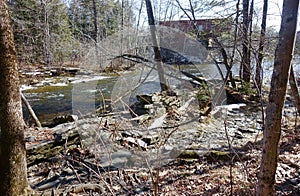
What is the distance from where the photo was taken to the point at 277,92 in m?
1.66

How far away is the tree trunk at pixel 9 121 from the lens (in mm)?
2135

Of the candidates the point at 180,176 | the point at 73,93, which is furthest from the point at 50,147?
the point at 73,93

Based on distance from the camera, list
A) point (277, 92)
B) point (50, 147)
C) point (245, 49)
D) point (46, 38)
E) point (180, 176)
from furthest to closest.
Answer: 1. point (46, 38)
2. point (245, 49)
3. point (50, 147)
4. point (180, 176)
5. point (277, 92)

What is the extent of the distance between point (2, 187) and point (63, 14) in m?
20.3

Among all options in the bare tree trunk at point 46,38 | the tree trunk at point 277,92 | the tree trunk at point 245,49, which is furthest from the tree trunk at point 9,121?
the bare tree trunk at point 46,38

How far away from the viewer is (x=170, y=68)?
962cm

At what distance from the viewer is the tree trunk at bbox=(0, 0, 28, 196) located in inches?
84.0

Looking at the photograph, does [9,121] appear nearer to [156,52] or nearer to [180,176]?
[180,176]

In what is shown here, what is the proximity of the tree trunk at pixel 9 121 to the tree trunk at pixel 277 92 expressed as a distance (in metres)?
2.21

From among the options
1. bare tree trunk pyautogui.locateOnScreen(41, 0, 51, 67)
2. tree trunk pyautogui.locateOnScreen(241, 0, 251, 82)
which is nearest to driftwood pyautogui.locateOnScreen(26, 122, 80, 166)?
tree trunk pyautogui.locateOnScreen(241, 0, 251, 82)

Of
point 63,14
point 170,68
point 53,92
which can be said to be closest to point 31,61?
point 63,14

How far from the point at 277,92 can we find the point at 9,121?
232cm

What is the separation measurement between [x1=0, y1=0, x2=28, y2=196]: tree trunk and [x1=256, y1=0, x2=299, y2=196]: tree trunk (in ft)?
7.26

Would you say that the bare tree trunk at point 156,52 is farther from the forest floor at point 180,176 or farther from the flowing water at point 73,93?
the forest floor at point 180,176
